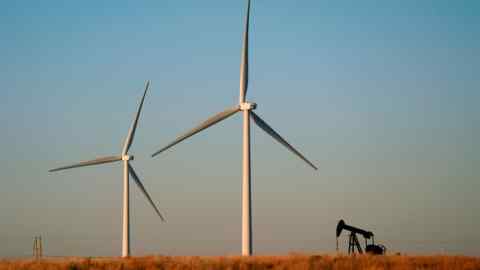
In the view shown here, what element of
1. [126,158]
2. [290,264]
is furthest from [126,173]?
[290,264]

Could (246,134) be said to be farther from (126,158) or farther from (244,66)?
(126,158)

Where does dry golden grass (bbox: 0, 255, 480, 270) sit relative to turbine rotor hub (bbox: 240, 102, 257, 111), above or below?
below

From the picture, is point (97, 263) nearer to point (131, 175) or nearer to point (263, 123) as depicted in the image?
point (263, 123)

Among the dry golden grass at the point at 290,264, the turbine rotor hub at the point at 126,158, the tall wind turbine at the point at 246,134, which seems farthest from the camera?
the turbine rotor hub at the point at 126,158

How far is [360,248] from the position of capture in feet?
252

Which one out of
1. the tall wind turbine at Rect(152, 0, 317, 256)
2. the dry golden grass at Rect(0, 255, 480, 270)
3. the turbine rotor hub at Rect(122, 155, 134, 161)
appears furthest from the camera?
the turbine rotor hub at Rect(122, 155, 134, 161)

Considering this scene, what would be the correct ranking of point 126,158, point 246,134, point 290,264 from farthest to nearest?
point 126,158
point 246,134
point 290,264

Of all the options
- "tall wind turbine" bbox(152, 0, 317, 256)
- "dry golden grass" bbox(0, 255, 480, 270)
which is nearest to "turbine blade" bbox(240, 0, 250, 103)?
"tall wind turbine" bbox(152, 0, 317, 256)

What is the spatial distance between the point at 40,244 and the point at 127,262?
22.3m

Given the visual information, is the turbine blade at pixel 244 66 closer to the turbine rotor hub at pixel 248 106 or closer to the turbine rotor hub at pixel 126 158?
the turbine rotor hub at pixel 248 106

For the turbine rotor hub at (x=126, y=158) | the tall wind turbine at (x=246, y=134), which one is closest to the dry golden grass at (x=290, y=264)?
the tall wind turbine at (x=246, y=134)

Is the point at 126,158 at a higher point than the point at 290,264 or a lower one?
higher

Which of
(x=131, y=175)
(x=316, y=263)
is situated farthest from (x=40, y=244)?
(x=316, y=263)

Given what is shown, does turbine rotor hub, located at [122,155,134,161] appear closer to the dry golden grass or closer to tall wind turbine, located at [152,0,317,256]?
tall wind turbine, located at [152,0,317,256]
